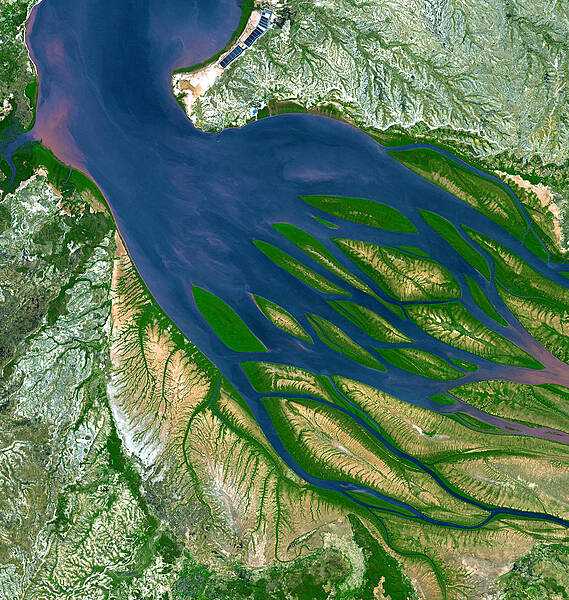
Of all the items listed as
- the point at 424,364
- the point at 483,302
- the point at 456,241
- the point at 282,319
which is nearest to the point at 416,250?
the point at 456,241

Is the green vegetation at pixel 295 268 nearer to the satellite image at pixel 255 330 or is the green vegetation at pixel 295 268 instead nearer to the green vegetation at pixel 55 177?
the satellite image at pixel 255 330

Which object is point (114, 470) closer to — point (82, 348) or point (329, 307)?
point (82, 348)

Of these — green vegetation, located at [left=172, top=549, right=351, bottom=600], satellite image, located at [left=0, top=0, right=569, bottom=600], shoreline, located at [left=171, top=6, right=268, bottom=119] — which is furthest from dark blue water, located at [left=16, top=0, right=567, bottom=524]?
green vegetation, located at [left=172, top=549, right=351, bottom=600]

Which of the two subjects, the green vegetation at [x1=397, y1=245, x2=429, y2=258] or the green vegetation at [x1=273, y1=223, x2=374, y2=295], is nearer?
the green vegetation at [x1=397, y1=245, x2=429, y2=258]

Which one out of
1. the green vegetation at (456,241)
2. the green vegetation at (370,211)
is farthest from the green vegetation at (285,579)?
the green vegetation at (370,211)

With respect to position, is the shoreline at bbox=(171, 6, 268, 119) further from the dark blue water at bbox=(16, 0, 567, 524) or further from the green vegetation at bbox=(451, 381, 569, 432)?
the green vegetation at bbox=(451, 381, 569, 432)

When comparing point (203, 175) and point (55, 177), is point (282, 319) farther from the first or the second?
point (55, 177)
